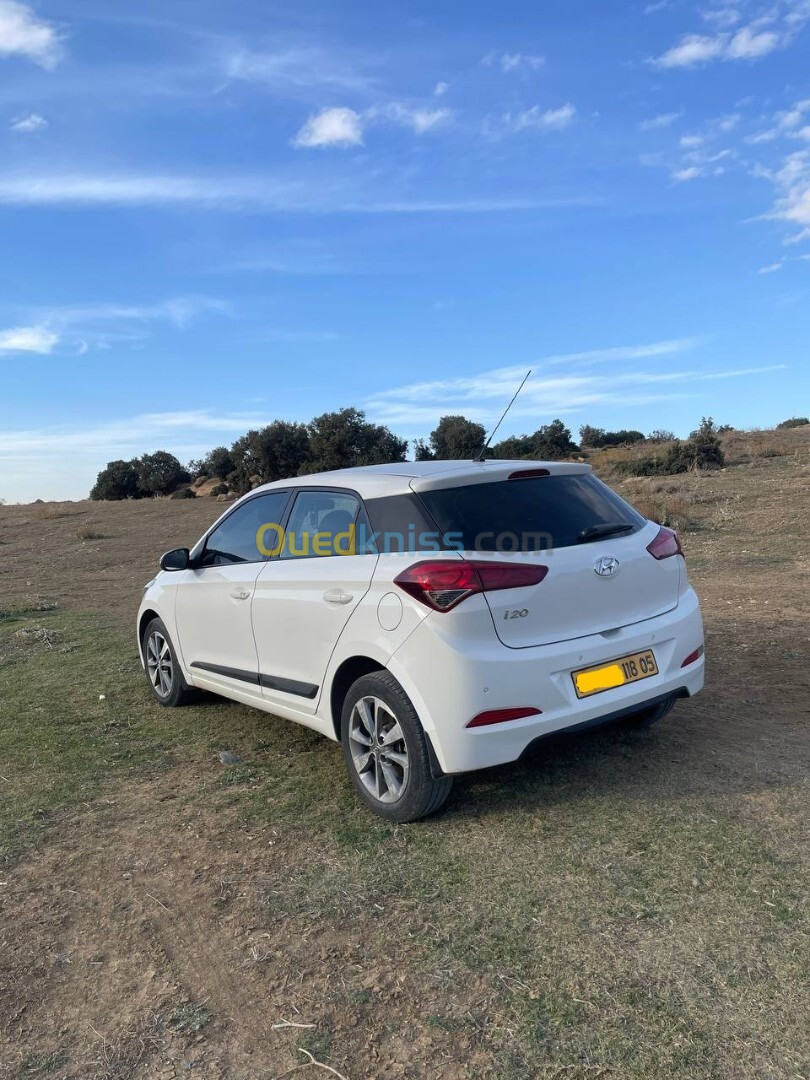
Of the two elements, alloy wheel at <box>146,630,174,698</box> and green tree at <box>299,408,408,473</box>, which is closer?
alloy wheel at <box>146,630,174,698</box>

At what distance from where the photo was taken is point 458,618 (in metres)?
3.43

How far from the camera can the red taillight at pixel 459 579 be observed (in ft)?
11.4

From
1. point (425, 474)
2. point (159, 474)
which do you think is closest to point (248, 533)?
point (425, 474)

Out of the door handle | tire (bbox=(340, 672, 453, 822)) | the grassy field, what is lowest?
the grassy field

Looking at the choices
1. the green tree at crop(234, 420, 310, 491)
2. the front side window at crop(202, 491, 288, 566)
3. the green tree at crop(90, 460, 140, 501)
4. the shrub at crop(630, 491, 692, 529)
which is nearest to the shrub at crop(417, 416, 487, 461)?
the green tree at crop(234, 420, 310, 491)

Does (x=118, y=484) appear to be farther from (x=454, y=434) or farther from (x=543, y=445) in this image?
(x=543, y=445)

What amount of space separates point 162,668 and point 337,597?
2631 millimetres

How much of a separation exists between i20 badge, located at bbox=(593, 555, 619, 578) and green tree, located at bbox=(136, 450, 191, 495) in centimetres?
4696

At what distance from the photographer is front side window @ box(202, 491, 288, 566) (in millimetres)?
4945

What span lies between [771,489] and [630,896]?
16.5 metres

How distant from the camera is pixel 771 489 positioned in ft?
58.2

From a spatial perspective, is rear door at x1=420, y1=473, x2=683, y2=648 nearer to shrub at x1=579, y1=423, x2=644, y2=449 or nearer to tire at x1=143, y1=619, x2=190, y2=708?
tire at x1=143, y1=619, x2=190, y2=708

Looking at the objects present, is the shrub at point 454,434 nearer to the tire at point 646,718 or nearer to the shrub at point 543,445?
the shrub at point 543,445

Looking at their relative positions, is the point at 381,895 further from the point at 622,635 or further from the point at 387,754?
the point at 622,635
